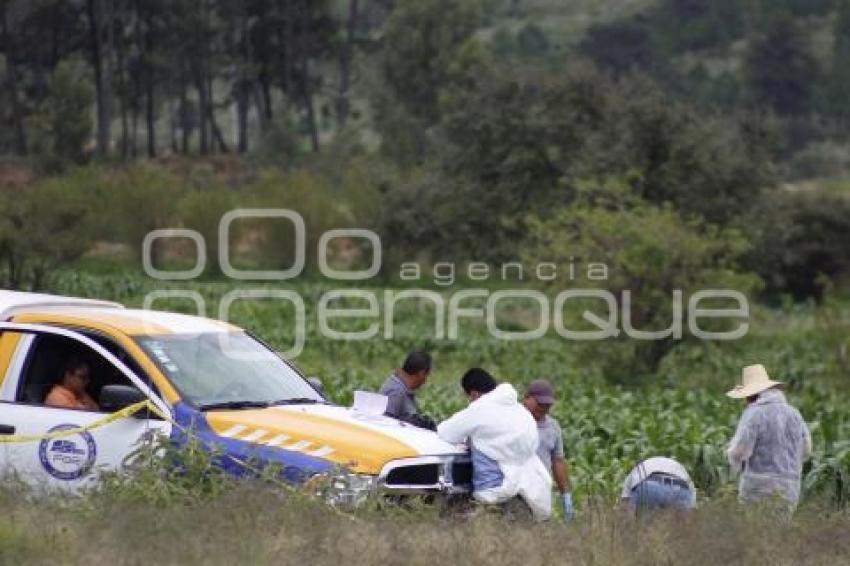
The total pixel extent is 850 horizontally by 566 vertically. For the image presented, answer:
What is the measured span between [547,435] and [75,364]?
3.37 meters

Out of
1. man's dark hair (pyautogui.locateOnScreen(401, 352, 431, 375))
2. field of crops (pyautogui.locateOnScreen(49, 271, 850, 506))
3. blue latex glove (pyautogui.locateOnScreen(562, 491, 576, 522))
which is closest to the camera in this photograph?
blue latex glove (pyautogui.locateOnScreen(562, 491, 576, 522))

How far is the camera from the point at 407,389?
1291cm

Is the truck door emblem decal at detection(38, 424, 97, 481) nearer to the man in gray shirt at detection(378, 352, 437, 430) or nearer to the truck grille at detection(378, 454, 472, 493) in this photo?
the truck grille at detection(378, 454, 472, 493)

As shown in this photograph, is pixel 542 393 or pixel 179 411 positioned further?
A: pixel 542 393

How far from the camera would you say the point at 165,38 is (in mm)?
98688

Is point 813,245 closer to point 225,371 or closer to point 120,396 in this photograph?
point 225,371

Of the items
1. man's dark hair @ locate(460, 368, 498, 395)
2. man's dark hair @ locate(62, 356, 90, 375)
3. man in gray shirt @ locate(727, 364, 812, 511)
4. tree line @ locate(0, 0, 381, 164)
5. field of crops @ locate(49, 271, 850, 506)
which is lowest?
field of crops @ locate(49, 271, 850, 506)

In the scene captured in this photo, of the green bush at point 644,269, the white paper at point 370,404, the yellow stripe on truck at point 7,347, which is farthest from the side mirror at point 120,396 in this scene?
the green bush at point 644,269

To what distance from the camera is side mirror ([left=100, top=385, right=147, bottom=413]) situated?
1128 centimetres

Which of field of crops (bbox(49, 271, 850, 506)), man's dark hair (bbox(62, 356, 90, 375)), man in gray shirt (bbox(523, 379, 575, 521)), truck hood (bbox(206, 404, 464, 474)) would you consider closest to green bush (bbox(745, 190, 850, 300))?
field of crops (bbox(49, 271, 850, 506))

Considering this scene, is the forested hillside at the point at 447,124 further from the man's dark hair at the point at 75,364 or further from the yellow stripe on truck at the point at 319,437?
the yellow stripe on truck at the point at 319,437

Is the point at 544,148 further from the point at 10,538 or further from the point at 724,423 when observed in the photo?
the point at 10,538

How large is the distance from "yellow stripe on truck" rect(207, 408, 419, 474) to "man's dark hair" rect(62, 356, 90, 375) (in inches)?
49.8

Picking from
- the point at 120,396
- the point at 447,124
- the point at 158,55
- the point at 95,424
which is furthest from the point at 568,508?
the point at 158,55
